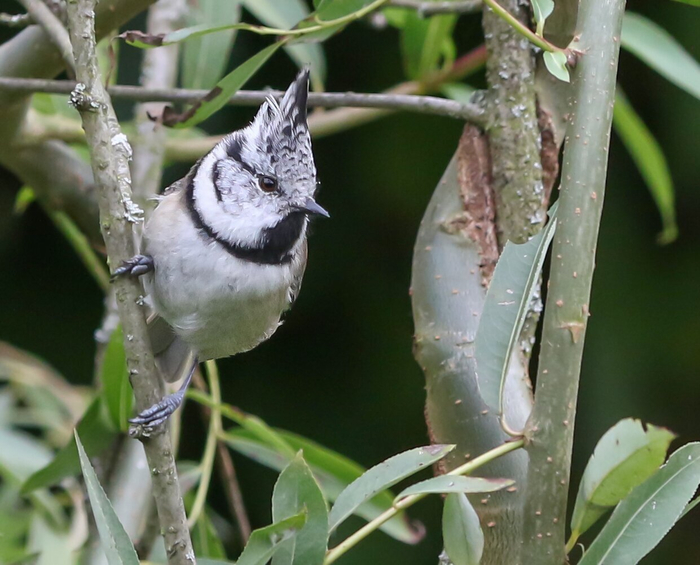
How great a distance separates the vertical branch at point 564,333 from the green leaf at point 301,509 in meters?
0.22

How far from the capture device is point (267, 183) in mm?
1543

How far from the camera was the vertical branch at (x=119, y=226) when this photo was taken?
37.8 inches

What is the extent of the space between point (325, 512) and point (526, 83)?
767 millimetres

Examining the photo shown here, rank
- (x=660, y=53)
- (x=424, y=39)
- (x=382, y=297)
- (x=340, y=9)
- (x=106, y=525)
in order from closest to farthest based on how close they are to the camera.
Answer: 1. (x=106, y=525)
2. (x=340, y=9)
3. (x=660, y=53)
4. (x=424, y=39)
5. (x=382, y=297)

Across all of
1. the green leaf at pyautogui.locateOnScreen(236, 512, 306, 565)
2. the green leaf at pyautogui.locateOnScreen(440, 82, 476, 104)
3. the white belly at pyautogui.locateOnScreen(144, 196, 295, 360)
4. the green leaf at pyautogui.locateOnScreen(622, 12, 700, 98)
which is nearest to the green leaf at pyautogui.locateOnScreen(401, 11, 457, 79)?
the green leaf at pyautogui.locateOnScreen(440, 82, 476, 104)

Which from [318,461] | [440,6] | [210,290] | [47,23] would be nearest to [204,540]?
[318,461]

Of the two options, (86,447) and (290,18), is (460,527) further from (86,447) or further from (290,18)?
(290,18)

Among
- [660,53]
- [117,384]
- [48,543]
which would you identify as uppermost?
[660,53]

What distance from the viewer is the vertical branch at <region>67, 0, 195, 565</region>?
3.15 ft

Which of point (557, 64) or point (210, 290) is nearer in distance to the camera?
point (557, 64)

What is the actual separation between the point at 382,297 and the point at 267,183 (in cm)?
121

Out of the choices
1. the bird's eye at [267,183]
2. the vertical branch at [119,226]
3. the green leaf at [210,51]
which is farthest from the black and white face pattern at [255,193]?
the vertical branch at [119,226]

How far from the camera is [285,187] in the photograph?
5.06 feet

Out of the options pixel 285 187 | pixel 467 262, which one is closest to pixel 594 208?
pixel 467 262
